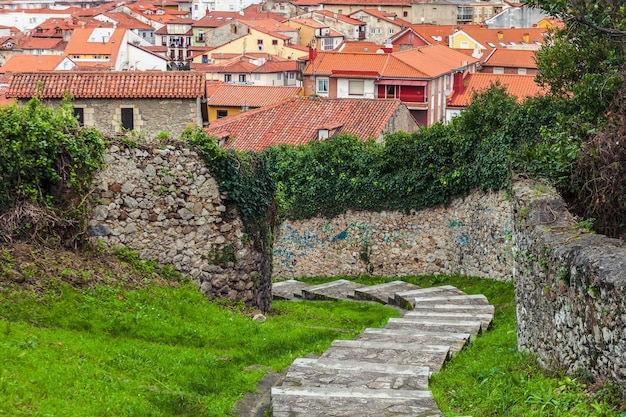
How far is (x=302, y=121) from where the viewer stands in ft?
145

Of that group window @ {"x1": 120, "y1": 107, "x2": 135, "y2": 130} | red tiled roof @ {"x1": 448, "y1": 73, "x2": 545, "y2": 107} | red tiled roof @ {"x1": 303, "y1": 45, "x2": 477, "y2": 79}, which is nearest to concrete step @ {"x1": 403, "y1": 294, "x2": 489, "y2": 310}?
window @ {"x1": 120, "y1": 107, "x2": 135, "y2": 130}

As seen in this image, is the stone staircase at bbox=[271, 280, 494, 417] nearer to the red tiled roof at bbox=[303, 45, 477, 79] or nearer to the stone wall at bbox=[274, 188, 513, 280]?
the stone wall at bbox=[274, 188, 513, 280]

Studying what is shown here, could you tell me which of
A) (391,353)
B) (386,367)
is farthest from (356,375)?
(391,353)

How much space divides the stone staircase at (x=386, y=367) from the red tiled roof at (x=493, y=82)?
41.5m

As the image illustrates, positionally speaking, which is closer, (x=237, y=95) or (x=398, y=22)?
(x=237, y=95)

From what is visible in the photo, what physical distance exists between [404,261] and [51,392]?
1666 centimetres

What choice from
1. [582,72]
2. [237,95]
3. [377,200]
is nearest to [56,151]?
[582,72]

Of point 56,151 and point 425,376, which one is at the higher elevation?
point 56,151

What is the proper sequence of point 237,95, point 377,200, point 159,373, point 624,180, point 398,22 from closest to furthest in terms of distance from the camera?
point 159,373
point 624,180
point 377,200
point 237,95
point 398,22

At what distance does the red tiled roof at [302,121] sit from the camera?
1666 inches

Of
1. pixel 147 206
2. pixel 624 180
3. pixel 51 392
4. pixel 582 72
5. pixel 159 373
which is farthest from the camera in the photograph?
pixel 582 72

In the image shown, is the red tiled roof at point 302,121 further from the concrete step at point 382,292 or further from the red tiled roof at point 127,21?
the red tiled roof at point 127,21

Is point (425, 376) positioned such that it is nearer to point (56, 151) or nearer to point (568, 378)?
point (568, 378)

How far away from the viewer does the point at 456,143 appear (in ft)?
78.4
